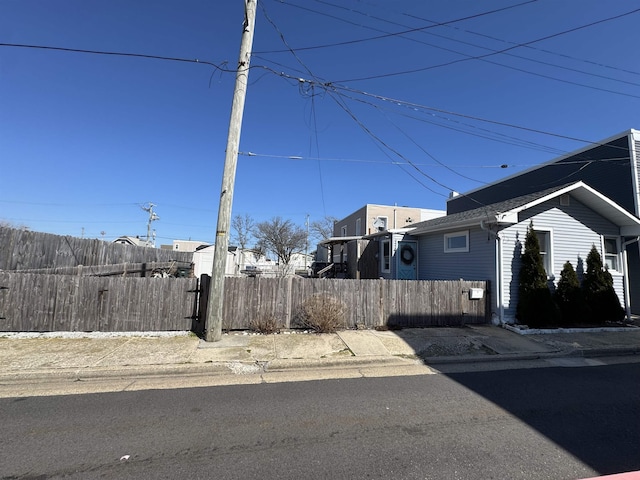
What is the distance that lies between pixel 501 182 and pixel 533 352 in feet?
49.4

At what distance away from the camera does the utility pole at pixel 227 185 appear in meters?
7.25

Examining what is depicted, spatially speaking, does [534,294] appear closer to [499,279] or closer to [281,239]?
[499,279]

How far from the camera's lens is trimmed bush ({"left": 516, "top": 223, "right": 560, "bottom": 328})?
9.43 meters

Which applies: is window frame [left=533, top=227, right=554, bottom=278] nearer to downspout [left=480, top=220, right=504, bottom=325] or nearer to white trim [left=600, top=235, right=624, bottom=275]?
downspout [left=480, top=220, right=504, bottom=325]

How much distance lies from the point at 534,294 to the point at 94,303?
11.6 metres

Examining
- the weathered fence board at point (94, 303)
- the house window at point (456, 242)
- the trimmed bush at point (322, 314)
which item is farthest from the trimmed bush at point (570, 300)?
the weathered fence board at point (94, 303)

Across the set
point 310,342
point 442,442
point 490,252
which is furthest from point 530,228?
point 442,442

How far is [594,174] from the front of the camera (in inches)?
545

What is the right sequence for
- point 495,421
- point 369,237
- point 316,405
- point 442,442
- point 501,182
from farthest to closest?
point 501,182 → point 369,237 → point 316,405 → point 495,421 → point 442,442

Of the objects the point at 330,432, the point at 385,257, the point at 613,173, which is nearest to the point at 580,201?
the point at 613,173

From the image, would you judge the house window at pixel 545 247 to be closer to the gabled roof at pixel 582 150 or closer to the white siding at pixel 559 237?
the white siding at pixel 559 237

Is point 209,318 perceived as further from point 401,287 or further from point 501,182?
point 501,182

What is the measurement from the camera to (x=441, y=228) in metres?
12.4

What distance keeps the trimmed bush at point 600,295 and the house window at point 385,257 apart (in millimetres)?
7122
